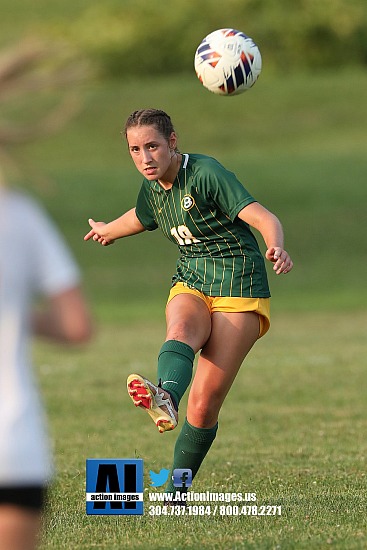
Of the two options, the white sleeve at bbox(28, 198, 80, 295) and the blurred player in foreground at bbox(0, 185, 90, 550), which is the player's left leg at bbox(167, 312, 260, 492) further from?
the white sleeve at bbox(28, 198, 80, 295)

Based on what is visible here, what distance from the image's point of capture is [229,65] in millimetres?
7715

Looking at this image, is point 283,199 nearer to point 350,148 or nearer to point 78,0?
point 350,148

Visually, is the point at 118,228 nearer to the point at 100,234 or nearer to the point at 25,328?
the point at 100,234

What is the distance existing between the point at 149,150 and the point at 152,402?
4.81ft

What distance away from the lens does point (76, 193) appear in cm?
3725

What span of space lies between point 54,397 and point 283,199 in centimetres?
2400

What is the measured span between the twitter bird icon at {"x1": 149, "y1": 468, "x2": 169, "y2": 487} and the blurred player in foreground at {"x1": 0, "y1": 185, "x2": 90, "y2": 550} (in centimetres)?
391

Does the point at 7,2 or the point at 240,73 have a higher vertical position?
the point at 7,2

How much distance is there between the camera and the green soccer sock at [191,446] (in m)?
6.62

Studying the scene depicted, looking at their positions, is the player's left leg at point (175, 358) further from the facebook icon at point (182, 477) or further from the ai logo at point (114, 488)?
the facebook icon at point (182, 477)

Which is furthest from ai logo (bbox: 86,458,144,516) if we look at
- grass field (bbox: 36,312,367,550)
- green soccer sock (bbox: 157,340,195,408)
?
green soccer sock (bbox: 157,340,195,408)

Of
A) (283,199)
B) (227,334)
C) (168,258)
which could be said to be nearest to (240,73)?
(227,334)

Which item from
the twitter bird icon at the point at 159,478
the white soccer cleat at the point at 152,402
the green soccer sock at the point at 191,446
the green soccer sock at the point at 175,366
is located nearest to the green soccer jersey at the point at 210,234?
the green soccer sock at the point at 175,366

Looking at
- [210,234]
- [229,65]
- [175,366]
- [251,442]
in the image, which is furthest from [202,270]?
[251,442]
